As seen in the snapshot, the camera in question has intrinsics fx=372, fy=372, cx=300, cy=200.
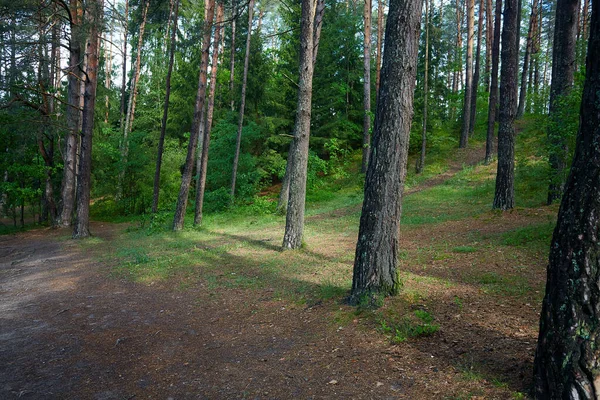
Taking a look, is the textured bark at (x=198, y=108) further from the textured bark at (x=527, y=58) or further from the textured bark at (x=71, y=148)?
the textured bark at (x=527, y=58)

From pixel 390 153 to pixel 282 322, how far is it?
2.70 meters

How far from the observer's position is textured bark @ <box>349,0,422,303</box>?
4836 mm

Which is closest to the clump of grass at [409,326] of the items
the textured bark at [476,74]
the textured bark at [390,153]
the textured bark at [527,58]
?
the textured bark at [390,153]

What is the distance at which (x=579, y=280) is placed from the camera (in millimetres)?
2596

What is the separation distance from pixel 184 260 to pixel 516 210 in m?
8.68

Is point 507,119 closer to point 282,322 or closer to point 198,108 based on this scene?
point 282,322

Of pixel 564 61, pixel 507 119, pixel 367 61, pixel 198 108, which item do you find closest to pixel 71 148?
pixel 198 108

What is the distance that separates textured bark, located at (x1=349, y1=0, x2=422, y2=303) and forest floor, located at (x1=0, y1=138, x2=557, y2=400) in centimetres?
49

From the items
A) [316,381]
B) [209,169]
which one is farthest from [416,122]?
[316,381]

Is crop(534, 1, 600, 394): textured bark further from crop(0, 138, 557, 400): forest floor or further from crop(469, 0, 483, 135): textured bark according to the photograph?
crop(469, 0, 483, 135): textured bark

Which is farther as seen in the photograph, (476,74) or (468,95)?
(476,74)

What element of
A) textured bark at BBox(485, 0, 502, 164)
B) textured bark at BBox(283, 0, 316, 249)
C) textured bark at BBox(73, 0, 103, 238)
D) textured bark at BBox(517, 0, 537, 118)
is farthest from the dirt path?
textured bark at BBox(517, 0, 537, 118)

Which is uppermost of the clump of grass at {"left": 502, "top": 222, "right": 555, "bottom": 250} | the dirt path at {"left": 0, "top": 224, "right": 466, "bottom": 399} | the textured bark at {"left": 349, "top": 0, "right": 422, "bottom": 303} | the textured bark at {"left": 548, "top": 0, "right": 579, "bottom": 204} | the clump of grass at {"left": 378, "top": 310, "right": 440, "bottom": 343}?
the textured bark at {"left": 548, "top": 0, "right": 579, "bottom": 204}

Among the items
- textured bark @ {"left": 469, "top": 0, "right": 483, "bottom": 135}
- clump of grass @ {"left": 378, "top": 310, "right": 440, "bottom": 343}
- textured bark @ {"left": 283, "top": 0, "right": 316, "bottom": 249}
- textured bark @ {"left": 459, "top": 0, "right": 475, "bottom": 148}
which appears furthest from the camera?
textured bark @ {"left": 459, "top": 0, "right": 475, "bottom": 148}
